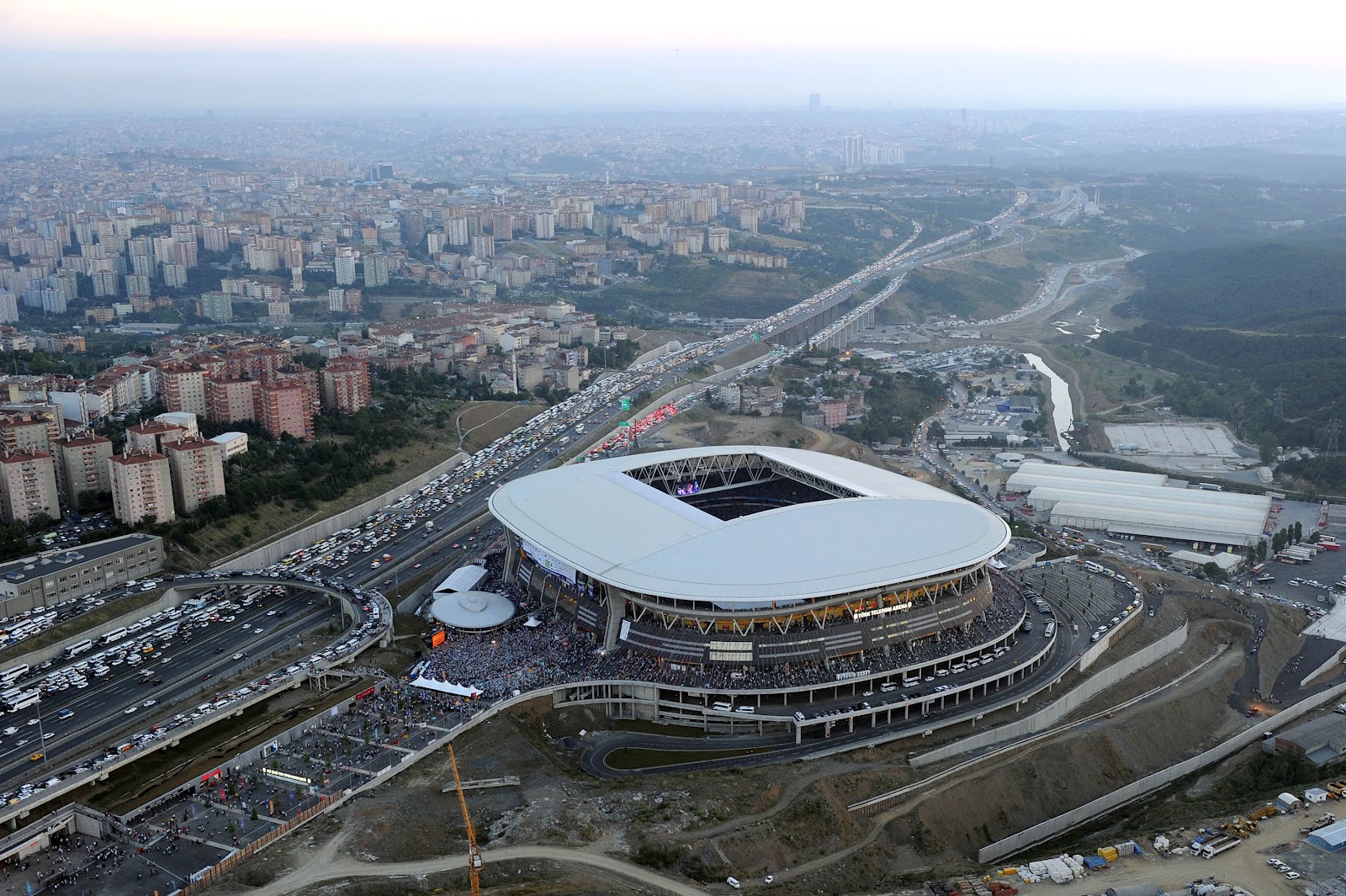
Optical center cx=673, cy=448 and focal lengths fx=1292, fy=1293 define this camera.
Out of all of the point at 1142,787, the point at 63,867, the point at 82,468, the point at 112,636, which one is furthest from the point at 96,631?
the point at 1142,787

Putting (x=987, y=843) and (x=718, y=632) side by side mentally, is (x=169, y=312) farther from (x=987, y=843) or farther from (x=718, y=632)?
(x=987, y=843)

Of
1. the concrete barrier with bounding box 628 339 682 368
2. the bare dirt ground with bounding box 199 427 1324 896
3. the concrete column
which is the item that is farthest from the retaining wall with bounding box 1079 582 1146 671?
the concrete barrier with bounding box 628 339 682 368

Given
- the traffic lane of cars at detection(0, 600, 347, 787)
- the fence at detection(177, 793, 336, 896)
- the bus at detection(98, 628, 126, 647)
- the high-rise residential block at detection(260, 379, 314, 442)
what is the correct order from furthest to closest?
the high-rise residential block at detection(260, 379, 314, 442)
the bus at detection(98, 628, 126, 647)
the traffic lane of cars at detection(0, 600, 347, 787)
the fence at detection(177, 793, 336, 896)

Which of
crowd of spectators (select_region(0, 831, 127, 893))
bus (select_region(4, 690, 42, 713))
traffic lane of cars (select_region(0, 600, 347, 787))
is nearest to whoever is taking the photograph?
crowd of spectators (select_region(0, 831, 127, 893))

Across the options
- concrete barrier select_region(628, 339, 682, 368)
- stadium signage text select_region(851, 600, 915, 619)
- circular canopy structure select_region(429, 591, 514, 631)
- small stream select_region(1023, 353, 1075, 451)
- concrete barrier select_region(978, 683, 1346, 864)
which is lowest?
small stream select_region(1023, 353, 1075, 451)

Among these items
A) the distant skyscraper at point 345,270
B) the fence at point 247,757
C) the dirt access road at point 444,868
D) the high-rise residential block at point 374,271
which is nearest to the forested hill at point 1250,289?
the high-rise residential block at point 374,271

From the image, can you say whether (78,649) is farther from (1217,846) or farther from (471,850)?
(1217,846)

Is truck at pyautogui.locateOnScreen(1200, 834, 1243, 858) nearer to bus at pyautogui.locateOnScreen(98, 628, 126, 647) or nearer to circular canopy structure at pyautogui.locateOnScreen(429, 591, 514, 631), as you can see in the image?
circular canopy structure at pyautogui.locateOnScreen(429, 591, 514, 631)

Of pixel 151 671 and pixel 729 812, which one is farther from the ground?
pixel 729 812
